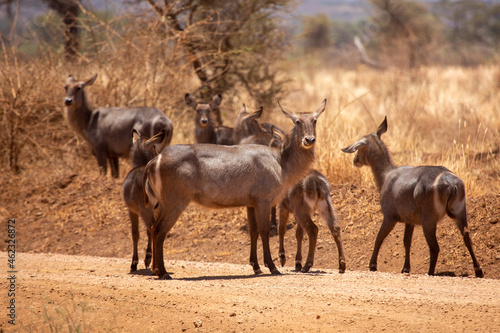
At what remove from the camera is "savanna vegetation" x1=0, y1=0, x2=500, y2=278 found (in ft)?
36.5

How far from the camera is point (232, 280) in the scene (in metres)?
7.15

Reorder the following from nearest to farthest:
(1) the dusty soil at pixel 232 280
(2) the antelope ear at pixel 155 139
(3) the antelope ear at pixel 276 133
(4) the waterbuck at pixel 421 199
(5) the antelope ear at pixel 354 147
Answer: (1) the dusty soil at pixel 232 280
(4) the waterbuck at pixel 421 199
(2) the antelope ear at pixel 155 139
(5) the antelope ear at pixel 354 147
(3) the antelope ear at pixel 276 133

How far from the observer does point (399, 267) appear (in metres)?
9.22

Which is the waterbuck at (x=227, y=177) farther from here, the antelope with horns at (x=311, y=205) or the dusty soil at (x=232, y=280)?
the dusty soil at (x=232, y=280)

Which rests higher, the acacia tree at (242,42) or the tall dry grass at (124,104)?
the acacia tree at (242,42)

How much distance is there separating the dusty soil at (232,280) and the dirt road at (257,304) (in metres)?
0.01

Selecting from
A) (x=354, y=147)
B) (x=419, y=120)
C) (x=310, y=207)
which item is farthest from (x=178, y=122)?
(x=310, y=207)

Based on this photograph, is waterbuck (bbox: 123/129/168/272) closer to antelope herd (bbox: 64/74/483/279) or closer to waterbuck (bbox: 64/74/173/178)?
antelope herd (bbox: 64/74/483/279)

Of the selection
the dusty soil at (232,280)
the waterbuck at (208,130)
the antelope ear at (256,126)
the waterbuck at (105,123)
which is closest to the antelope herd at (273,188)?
the dusty soil at (232,280)

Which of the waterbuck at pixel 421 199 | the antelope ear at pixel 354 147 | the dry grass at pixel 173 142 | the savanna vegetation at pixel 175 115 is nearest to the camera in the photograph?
the waterbuck at pixel 421 199

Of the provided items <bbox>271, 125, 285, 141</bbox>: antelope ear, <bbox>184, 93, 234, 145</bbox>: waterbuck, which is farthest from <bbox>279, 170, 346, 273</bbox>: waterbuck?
<bbox>184, 93, 234, 145</bbox>: waterbuck

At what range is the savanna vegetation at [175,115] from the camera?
11.1 meters

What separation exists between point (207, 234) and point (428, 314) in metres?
6.02

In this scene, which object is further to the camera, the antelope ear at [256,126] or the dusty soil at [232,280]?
the antelope ear at [256,126]
